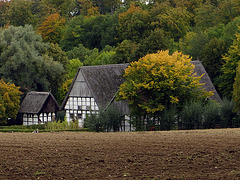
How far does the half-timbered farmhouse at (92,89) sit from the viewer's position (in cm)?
5816

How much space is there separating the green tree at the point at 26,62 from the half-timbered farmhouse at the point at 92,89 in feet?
38.8

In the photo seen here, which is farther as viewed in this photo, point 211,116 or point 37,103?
point 37,103

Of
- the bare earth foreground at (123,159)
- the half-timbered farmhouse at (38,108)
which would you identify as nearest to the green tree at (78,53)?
the half-timbered farmhouse at (38,108)

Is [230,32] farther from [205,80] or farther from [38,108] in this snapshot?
[38,108]

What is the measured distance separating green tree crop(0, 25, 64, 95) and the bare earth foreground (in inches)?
1875

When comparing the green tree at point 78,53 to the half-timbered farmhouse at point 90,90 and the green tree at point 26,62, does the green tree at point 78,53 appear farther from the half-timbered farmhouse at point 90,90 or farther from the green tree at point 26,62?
the half-timbered farmhouse at point 90,90


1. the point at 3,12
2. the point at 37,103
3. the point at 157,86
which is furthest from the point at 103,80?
the point at 3,12

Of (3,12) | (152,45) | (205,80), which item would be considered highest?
(3,12)

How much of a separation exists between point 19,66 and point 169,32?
1126 inches

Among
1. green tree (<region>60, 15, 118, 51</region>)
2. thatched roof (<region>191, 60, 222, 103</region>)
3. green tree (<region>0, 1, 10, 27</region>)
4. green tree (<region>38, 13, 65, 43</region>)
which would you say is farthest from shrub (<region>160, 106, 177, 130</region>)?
green tree (<region>0, 1, 10, 27</region>)

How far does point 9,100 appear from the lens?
205 ft

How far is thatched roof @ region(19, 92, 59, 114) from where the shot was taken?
2597 inches

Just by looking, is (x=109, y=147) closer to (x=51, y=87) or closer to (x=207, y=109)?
(x=207, y=109)

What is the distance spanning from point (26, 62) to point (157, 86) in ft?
94.1
